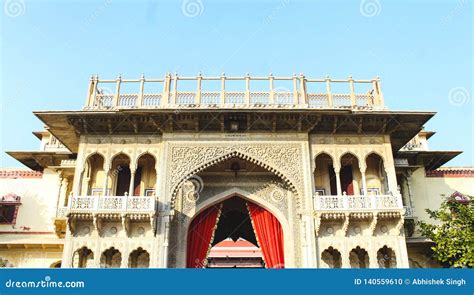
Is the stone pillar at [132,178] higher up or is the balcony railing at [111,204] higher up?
the stone pillar at [132,178]

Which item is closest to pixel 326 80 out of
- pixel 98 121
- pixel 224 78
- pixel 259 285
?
pixel 224 78

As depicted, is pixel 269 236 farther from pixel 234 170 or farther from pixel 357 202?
pixel 357 202

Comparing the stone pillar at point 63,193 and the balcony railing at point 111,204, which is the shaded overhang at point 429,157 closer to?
the balcony railing at point 111,204

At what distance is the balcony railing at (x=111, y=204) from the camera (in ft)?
41.2

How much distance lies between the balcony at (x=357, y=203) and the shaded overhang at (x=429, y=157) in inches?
144

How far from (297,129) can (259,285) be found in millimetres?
9176

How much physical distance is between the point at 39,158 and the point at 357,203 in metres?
11.6

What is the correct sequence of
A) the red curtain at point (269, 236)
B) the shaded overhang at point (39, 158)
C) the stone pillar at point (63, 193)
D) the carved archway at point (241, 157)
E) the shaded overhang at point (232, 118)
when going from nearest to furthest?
1. the shaded overhang at point (232, 118)
2. the carved archway at point (241, 157)
3. the red curtain at point (269, 236)
4. the stone pillar at point (63, 193)
5. the shaded overhang at point (39, 158)

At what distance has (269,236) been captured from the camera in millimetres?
13891

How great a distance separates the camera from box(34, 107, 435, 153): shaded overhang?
43.0ft
